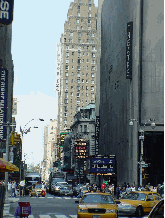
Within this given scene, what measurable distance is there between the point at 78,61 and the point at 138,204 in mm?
155586

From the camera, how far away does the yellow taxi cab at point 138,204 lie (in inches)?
1107

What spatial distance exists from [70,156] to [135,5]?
8686 cm

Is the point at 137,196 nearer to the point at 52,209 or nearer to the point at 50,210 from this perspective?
the point at 50,210

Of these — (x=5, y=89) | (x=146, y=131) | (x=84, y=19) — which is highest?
(x=84, y=19)

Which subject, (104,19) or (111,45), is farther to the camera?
(104,19)

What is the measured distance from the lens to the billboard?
63125 mm

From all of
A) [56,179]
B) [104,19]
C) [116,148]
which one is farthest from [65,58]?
[56,179]

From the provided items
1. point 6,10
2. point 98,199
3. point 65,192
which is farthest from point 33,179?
point 98,199

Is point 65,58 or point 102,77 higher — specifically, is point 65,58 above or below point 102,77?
above

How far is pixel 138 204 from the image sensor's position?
2830 cm

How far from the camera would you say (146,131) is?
7825 centimetres

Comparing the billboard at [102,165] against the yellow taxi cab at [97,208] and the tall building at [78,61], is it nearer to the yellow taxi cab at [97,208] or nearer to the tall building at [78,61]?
the yellow taxi cab at [97,208]

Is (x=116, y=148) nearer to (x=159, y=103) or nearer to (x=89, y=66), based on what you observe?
(x=159, y=103)

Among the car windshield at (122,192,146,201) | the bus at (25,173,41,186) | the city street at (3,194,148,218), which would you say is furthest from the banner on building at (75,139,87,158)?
the car windshield at (122,192,146,201)
